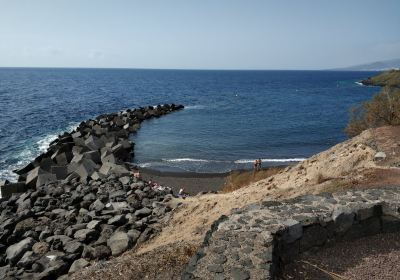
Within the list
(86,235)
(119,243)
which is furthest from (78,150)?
(119,243)

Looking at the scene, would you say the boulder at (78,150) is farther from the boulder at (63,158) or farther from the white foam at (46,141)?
the white foam at (46,141)

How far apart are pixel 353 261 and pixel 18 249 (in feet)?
38.8

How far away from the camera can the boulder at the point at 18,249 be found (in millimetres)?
14750

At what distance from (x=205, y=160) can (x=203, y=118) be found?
2500 cm

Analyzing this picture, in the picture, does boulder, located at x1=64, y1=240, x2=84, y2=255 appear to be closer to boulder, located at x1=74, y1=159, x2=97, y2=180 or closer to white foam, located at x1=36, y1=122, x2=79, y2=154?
boulder, located at x1=74, y1=159, x2=97, y2=180

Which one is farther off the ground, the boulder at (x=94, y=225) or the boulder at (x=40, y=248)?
the boulder at (x=94, y=225)

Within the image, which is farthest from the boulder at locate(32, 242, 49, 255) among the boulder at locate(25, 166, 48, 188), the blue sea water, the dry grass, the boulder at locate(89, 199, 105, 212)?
the blue sea water

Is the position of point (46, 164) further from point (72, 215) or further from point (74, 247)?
point (74, 247)

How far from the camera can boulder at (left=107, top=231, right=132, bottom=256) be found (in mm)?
14179

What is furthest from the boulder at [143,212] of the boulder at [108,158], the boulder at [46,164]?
the boulder at [46,164]

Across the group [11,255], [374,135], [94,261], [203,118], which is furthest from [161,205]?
[203,118]

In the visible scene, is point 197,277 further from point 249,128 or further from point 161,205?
point 249,128

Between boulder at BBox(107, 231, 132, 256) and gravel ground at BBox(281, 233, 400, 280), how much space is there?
7.08 meters

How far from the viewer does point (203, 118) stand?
188 feet
